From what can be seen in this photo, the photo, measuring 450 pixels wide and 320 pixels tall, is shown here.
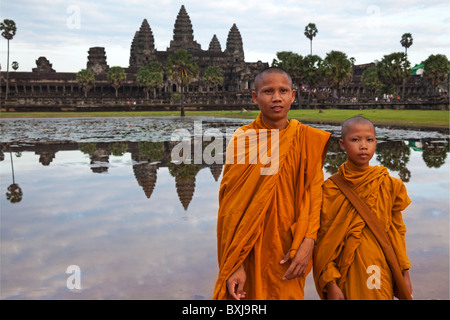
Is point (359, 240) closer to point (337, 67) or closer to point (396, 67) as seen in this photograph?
point (337, 67)

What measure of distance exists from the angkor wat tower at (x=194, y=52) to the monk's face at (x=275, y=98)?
83319 millimetres

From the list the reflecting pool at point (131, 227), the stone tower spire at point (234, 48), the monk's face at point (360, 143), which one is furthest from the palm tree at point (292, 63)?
the monk's face at point (360, 143)

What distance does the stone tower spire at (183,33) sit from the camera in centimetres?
9644

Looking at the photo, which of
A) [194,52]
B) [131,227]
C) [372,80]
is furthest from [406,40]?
[131,227]

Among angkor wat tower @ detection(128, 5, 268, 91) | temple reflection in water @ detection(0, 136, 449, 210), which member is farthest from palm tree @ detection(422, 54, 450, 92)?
temple reflection in water @ detection(0, 136, 449, 210)

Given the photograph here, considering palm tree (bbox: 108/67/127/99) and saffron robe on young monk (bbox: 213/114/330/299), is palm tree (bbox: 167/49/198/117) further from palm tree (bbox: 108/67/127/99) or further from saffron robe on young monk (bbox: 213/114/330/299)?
saffron robe on young monk (bbox: 213/114/330/299)

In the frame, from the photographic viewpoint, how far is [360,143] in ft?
8.31

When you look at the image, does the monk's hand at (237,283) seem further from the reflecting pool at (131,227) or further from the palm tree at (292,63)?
the palm tree at (292,63)

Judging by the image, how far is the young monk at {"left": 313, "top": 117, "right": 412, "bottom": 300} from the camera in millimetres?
2375

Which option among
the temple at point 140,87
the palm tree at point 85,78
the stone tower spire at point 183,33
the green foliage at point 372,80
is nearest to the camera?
the temple at point 140,87

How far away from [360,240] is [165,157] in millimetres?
9503

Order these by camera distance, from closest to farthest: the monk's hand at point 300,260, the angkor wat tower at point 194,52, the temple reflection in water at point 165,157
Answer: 1. the monk's hand at point 300,260
2. the temple reflection in water at point 165,157
3. the angkor wat tower at point 194,52

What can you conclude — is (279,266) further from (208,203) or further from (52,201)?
(52,201)
